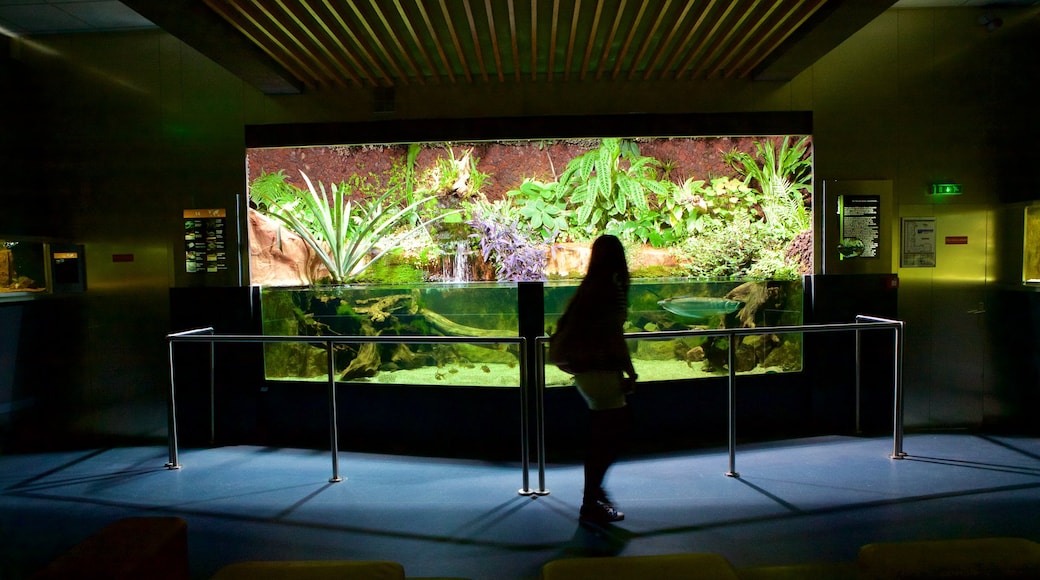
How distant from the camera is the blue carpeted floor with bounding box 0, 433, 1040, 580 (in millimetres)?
3025

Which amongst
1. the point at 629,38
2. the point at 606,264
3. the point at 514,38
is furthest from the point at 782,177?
the point at 606,264

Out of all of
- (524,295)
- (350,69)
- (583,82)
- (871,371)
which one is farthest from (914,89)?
(350,69)

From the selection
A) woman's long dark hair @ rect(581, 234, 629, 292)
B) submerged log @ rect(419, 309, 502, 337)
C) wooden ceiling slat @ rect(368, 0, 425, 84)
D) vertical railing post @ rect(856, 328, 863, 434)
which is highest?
wooden ceiling slat @ rect(368, 0, 425, 84)

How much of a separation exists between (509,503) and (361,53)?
365cm

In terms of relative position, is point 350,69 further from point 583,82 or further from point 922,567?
point 922,567

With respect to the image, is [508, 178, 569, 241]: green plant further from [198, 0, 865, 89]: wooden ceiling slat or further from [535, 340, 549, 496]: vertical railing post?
[535, 340, 549, 496]: vertical railing post

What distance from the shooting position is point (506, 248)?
589cm

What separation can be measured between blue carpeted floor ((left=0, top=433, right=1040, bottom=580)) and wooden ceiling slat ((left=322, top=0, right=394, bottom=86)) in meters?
3.31

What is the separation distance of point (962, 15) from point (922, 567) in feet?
19.4

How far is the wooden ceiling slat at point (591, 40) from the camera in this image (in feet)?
12.8

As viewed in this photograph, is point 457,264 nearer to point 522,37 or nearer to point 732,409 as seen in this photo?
point 522,37

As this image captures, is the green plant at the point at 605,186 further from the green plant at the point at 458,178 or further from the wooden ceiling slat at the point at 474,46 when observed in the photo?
the wooden ceiling slat at the point at 474,46

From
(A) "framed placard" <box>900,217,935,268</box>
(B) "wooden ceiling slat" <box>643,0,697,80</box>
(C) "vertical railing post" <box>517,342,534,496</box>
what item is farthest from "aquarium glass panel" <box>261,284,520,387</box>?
(A) "framed placard" <box>900,217,935,268</box>

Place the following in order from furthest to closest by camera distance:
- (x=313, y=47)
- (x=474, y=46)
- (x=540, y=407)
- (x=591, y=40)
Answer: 1. (x=474, y=46)
2. (x=313, y=47)
3. (x=591, y=40)
4. (x=540, y=407)
